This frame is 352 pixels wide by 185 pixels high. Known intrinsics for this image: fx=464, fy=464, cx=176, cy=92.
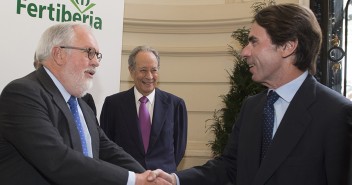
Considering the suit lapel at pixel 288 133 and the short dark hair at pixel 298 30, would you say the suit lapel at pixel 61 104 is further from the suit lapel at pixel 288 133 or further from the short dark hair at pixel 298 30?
the short dark hair at pixel 298 30

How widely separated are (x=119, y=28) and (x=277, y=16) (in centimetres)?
225

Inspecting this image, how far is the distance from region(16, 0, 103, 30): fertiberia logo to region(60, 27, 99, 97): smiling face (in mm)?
1142

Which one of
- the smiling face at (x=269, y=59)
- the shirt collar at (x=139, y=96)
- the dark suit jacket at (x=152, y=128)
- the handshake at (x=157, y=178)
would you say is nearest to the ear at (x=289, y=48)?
the smiling face at (x=269, y=59)

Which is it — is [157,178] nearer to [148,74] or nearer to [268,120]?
[268,120]

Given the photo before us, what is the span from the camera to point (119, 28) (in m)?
4.27

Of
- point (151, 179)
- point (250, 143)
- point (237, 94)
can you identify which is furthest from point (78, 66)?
point (237, 94)

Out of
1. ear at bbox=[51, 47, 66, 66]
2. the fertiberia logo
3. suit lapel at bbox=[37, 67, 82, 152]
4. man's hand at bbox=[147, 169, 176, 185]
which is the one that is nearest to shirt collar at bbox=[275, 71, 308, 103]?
man's hand at bbox=[147, 169, 176, 185]

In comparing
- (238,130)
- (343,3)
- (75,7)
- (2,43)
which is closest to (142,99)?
(75,7)

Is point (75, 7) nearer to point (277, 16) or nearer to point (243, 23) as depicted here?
point (277, 16)

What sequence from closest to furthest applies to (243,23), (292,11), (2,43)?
1. (292,11)
2. (2,43)
3. (243,23)

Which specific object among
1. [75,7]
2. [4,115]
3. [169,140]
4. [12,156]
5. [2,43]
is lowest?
[169,140]

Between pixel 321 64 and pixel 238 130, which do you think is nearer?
pixel 238 130

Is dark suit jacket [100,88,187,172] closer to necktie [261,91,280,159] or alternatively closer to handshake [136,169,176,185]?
handshake [136,169,176,185]

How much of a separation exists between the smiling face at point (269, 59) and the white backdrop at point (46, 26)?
6.55 ft
